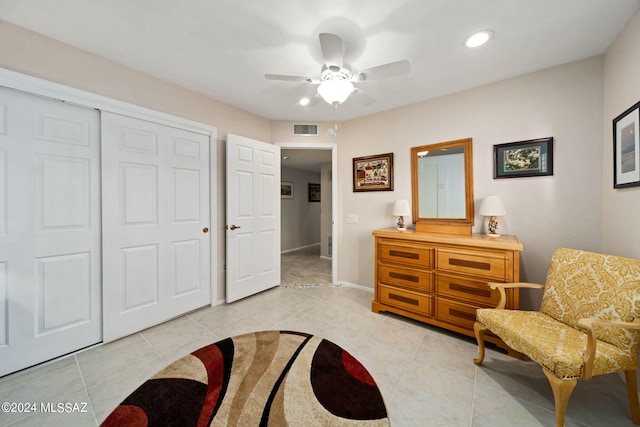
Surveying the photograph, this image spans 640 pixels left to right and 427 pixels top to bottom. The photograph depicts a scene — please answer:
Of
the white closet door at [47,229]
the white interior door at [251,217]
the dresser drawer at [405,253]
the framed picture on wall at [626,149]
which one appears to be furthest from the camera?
the white interior door at [251,217]

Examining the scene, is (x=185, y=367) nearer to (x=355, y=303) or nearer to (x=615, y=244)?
(x=355, y=303)

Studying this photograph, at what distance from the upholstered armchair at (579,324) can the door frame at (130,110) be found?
107 inches

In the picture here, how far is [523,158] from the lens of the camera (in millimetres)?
2160

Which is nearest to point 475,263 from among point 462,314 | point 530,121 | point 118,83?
point 462,314

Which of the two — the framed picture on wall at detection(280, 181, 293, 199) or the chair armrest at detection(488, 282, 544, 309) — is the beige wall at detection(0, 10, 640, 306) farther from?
the framed picture on wall at detection(280, 181, 293, 199)

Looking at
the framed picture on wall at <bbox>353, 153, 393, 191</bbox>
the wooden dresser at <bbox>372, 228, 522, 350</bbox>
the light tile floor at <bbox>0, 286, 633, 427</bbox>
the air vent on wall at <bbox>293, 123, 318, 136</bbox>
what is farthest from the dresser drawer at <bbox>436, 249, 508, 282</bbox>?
the air vent on wall at <bbox>293, 123, 318, 136</bbox>

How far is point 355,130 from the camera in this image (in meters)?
3.28

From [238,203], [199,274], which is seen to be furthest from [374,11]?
[199,274]

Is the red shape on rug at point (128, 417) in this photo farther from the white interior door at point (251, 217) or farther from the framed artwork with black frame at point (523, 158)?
the framed artwork with black frame at point (523, 158)

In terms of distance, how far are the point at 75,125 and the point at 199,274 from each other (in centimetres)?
173

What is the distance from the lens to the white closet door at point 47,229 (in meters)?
1.60

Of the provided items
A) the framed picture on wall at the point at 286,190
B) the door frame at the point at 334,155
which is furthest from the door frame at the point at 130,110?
the framed picture on wall at the point at 286,190

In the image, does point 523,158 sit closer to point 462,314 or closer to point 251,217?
point 462,314

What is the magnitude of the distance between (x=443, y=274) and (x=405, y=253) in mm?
390
